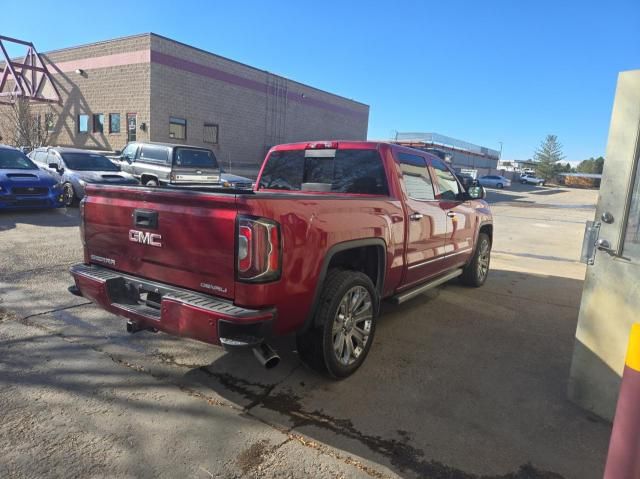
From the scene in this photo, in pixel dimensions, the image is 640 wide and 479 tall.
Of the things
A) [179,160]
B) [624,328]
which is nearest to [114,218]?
[624,328]

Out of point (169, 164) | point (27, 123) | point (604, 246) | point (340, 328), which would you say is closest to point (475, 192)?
point (604, 246)

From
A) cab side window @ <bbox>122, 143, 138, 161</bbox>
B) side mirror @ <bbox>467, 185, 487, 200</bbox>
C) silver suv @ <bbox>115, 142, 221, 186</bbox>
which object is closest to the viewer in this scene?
side mirror @ <bbox>467, 185, 487, 200</bbox>

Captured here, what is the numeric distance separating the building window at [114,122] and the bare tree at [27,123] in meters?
4.97

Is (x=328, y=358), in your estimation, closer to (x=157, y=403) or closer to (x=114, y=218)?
(x=157, y=403)

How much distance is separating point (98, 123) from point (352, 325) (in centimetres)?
2715

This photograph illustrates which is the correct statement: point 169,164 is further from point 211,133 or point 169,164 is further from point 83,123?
point 83,123

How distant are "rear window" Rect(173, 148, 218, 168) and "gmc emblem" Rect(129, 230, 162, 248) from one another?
10996 millimetres

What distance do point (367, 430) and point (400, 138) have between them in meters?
47.2

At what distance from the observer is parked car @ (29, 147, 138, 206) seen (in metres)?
11.7

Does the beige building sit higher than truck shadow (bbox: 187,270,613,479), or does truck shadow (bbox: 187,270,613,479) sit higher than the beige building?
the beige building

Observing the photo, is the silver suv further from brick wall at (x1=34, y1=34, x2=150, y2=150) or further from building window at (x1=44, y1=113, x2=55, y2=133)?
building window at (x1=44, y1=113, x2=55, y2=133)

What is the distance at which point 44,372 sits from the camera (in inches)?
134

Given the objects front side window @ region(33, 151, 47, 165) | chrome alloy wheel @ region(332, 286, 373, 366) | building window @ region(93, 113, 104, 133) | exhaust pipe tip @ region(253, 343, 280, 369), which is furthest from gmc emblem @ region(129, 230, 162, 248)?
building window @ region(93, 113, 104, 133)

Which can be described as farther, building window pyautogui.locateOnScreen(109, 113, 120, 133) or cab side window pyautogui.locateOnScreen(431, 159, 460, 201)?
building window pyautogui.locateOnScreen(109, 113, 120, 133)
